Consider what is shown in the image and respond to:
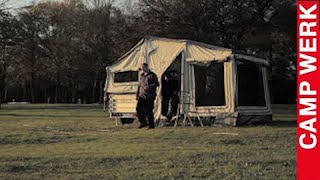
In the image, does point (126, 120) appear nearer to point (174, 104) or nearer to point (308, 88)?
point (174, 104)

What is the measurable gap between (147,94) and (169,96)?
2040 millimetres

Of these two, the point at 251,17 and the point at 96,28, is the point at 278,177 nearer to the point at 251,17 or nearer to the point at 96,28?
the point at 251,17

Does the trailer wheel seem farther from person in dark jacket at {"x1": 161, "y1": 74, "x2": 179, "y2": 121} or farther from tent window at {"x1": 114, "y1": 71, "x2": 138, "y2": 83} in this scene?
person in dark jacket at {"x1": 161, "y1": 74, "x2": 179, "y2": 121}

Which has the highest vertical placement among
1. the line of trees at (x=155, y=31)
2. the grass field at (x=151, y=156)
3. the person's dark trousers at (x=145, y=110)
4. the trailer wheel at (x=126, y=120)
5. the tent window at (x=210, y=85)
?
the line of trees at (x=155, y=31)

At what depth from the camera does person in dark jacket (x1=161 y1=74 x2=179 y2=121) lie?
16.5 meters

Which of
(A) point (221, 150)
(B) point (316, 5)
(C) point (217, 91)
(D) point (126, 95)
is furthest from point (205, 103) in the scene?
(B) point (316, 5)

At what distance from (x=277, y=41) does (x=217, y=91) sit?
68.0 ft

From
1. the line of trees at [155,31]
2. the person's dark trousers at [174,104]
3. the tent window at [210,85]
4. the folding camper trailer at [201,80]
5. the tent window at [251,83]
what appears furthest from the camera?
the line of trees at [155,31]

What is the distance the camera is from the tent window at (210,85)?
55.0ft

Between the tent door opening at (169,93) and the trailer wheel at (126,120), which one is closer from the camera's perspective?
the tent door opening at (169,93)

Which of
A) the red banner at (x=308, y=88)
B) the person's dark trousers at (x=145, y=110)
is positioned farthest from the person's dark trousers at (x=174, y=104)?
the red banner at (x=308, y=88)

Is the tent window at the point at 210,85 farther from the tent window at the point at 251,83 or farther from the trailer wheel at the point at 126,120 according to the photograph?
the trailer wheel at the point at 126,120

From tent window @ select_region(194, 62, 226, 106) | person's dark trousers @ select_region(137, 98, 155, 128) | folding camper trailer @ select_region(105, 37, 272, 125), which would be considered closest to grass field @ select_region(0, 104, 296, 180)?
person's dark trousers @ select_region(137, 98, 155, 128)

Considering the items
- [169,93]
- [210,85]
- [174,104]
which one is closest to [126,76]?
[169,93]
